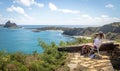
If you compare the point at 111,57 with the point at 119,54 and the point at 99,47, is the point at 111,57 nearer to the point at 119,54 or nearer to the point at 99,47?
the point at 119,54

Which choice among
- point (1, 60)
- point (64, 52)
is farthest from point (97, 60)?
point (1, 60)

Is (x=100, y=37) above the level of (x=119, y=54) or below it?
above

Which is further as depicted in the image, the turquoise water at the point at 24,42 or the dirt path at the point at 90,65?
the turquoise water at the point at 24,42

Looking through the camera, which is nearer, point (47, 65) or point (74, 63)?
point (74, 63)

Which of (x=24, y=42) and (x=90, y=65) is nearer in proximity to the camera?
(x=90, y=65)

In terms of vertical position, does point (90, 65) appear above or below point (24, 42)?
above

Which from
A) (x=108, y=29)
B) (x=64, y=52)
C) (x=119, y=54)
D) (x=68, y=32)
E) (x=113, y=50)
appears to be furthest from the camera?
(x=68, y=32)

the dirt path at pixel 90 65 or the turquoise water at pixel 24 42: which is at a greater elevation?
the dirt path at pixel 90 65

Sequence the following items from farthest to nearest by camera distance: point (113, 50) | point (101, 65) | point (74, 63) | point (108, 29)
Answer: point (108, 29) < point (113, 50) < point (74, 63) < point (101, 65)

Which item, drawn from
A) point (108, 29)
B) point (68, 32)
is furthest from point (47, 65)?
point (68, 32)

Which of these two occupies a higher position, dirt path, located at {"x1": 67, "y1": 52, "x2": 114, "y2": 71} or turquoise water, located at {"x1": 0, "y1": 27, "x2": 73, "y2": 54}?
dirt path, located at {"x1": 67, "y1": 52, "x2": 114, "y2": 71}

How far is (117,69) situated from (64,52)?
2894 millimetres

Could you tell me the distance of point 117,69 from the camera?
25.8 ft

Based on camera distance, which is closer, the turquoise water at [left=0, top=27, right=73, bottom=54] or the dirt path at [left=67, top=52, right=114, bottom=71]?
the dirt path at [left=67, top=52, right=114, bottom=71]
